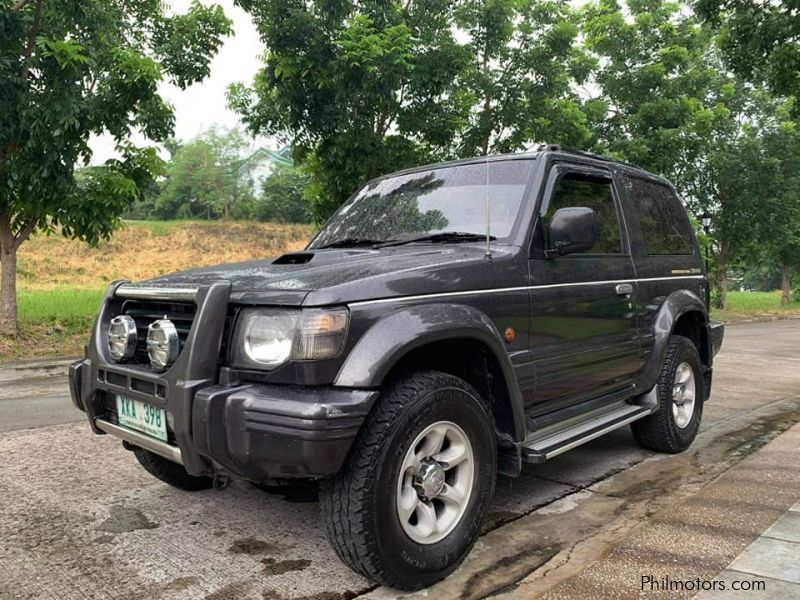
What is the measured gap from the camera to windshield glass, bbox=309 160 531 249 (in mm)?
3506

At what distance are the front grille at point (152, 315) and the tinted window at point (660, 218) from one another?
3055 millimetres

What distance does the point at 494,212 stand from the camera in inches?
138

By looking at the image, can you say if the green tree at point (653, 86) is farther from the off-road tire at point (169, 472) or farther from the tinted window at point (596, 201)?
the off-road tire at point (169, 472)

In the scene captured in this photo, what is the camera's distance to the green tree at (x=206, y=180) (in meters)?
51.1

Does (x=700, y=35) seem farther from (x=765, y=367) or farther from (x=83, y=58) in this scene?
(x=83, y=58)

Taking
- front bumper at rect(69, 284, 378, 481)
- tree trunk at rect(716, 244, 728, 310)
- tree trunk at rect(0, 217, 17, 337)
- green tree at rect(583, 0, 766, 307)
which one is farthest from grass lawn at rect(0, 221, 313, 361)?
tree trunk at rect(716, 244, 728, 310)

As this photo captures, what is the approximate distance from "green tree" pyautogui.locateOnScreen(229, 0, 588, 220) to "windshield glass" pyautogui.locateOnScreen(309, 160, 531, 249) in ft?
18.0

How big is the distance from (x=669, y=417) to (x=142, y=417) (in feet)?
11.2

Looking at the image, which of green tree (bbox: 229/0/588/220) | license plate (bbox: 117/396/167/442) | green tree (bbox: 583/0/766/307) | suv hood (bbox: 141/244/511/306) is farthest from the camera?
green tree (bbox: 583/0/766/307)

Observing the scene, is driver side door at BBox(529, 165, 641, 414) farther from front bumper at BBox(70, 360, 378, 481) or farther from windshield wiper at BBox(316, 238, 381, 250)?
front bumper at BBox(70, 360, 378, 481)

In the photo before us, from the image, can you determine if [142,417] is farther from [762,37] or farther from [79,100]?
[762,37]

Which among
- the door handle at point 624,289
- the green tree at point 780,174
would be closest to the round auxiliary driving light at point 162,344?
the door handle at point 624,289

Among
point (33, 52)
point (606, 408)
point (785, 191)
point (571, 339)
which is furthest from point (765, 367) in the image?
point (785, 191)

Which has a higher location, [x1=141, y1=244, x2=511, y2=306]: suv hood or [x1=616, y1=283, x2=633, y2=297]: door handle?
[x1=141, y1=244, x2=511, y2=306]: suv hood
